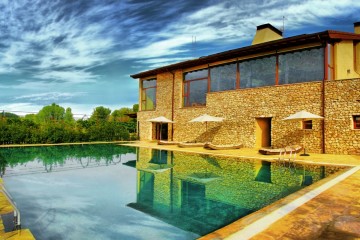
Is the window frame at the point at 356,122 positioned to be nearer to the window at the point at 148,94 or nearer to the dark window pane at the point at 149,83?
the window at the point at 148,94

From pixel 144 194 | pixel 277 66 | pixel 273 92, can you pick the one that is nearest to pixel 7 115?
pixel 144 194

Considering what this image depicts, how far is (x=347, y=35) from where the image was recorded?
47.1 ft

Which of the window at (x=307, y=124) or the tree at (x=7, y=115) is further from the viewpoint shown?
the tree at (x=7, y=115)

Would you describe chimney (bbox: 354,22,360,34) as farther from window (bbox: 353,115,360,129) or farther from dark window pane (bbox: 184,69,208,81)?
dark window pane (bbox: 184,69,208,81)

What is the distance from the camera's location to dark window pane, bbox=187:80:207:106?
66.0ft

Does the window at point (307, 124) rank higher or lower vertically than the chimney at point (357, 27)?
lower

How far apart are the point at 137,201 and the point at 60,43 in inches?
756

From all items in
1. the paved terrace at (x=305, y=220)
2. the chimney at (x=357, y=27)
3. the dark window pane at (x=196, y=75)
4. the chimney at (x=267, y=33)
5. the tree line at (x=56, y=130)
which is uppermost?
the chimney at (x=267, y=33)

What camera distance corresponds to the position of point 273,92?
51.8 ft

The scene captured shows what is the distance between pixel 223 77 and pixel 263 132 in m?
4.73

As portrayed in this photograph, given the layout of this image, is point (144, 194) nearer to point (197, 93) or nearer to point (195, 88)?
point (197, 93)

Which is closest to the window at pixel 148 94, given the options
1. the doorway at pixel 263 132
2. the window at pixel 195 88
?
the window at pixel 195 88

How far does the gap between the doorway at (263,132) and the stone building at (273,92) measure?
0.06 metres

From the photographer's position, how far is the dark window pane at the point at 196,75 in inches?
791
